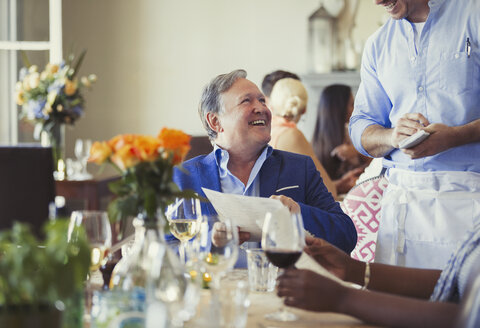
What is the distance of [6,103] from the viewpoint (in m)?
5.43

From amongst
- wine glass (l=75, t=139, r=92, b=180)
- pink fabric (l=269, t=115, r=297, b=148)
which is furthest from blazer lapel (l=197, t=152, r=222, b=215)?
wine glass (l=75, t=139, r=92, b=180)

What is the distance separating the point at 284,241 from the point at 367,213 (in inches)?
56.6

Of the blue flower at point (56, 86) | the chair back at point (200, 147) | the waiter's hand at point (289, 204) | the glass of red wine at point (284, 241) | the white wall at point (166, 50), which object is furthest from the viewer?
the white wall at point (166, 50)

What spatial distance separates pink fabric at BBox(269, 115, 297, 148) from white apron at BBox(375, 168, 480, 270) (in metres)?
1.22

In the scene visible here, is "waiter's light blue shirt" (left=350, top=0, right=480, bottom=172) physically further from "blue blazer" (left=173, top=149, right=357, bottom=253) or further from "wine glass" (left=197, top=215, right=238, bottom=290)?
"wine glass" (left=197, top=215, right=238, bottom=290)

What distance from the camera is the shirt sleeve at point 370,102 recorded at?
96.8 inches

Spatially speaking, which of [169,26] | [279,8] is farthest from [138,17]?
[279,8]

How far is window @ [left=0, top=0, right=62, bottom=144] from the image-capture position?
17.6 feet

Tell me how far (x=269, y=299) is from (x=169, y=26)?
512 cm

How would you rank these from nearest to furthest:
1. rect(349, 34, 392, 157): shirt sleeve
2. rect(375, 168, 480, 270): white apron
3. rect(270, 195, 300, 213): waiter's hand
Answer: rect(270, 195, 300, 213): waiter's hand → rect(375, 168, 480, 270): white apron → rect(349, 34, 392, 157): shirt sleeve

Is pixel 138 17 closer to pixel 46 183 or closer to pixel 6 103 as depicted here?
pixel 6 103

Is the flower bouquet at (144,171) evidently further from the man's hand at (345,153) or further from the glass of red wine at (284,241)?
the man's hand at (345,153)

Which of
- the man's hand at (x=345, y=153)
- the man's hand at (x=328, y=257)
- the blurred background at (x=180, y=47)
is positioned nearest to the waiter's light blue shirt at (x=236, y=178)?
the man's hand at (x=328, y=257)

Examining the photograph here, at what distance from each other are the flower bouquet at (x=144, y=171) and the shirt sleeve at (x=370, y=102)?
1.25 m
